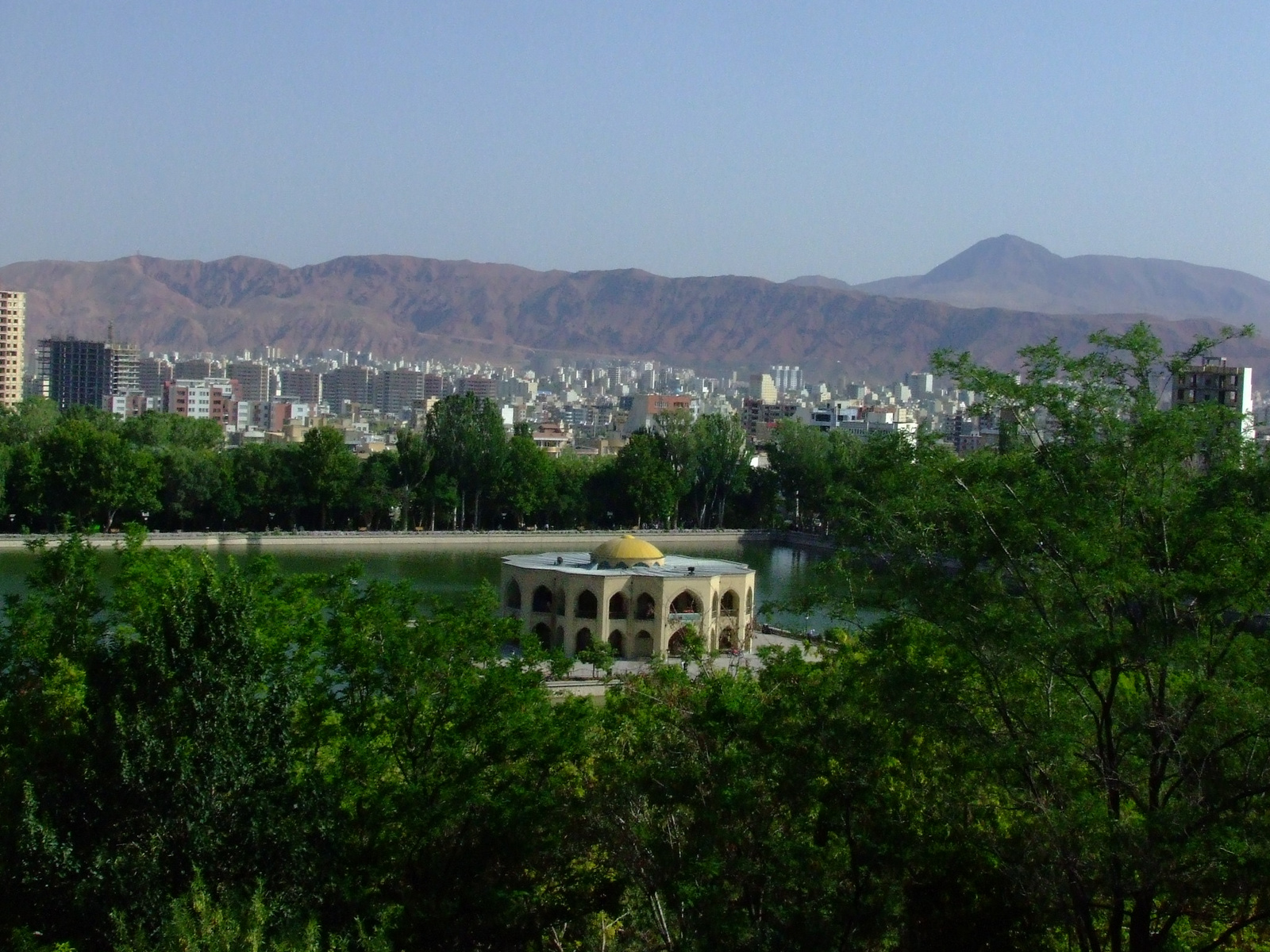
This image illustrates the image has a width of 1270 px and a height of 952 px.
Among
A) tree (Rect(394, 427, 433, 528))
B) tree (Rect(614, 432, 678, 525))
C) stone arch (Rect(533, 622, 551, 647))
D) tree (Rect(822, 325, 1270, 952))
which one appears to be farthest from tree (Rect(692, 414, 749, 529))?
tree (Rect(822, 325, 1270, 952))

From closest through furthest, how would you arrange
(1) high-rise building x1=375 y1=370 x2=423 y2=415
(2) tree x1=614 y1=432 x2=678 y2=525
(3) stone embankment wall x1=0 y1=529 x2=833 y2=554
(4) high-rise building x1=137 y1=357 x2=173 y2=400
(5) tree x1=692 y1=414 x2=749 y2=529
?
1. (3) stone embankment wall x1=0 y1=529 x2=833 y2=554
2. (2) tree x1=614 y1=432 x2=678 y2=525
3. (5) tree x1=692 y1=414 x2=749 y2=529
4. (4) high-rise building x1=137 y1=357 x2=173 y2=400
5. (1) high-rise building x1=375 y1=370 x2=423 y2=415

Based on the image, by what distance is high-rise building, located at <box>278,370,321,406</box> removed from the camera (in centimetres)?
10975

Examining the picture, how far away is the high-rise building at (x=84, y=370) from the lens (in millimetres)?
77812

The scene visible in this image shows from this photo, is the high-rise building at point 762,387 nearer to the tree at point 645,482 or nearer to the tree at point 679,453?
the tree at point 679,453

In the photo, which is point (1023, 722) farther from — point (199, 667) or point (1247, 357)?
point (1247, 357)

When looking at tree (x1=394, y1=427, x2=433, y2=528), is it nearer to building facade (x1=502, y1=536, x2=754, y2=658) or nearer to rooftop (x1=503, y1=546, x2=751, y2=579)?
rooftop (x1=503, y1=546, x2=751, y2=579)

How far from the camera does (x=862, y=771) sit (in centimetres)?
661

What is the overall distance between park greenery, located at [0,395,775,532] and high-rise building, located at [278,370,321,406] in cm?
7066

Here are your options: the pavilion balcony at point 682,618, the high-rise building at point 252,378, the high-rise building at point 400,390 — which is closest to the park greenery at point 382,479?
the pavilion balcony at point 682,618

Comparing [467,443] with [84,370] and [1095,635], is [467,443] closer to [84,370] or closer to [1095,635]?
[1095,635]

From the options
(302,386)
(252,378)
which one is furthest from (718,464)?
(302,386)

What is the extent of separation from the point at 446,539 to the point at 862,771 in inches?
1072

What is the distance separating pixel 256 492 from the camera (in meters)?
33.2

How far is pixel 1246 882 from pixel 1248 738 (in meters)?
0.61
